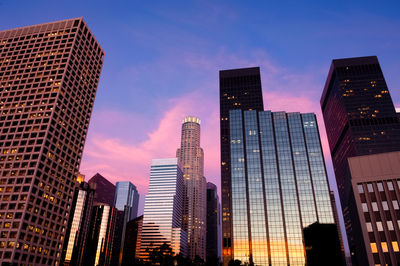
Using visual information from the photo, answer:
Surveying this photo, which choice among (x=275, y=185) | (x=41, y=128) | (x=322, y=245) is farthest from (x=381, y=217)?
(x=41, y=128)

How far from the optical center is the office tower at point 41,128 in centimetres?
11206

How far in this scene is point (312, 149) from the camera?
17188 cm

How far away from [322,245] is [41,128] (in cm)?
14497

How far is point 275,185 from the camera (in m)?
162

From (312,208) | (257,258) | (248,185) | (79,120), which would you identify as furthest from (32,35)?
(312,208)

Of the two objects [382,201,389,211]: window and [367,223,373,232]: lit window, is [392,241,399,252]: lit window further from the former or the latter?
[382,201,389,211]: window

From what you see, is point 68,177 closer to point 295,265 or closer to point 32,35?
point 32,35

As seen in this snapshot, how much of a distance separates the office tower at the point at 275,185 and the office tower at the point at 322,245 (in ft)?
10.3

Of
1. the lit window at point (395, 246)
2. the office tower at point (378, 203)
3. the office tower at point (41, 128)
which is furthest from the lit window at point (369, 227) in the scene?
the office tower at point (41, 128)

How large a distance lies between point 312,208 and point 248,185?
3592 centimetres

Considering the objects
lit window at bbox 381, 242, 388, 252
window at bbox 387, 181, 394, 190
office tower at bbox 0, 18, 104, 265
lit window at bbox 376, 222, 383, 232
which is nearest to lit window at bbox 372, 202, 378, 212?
lit window at bbox 376, 222, 383, 232

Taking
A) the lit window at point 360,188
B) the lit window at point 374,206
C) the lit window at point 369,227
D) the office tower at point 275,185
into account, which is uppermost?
the office tower at point 275,185

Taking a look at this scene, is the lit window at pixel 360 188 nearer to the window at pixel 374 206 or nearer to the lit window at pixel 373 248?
the window at pixel 374 206

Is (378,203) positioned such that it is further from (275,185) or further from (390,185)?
(275,185)
